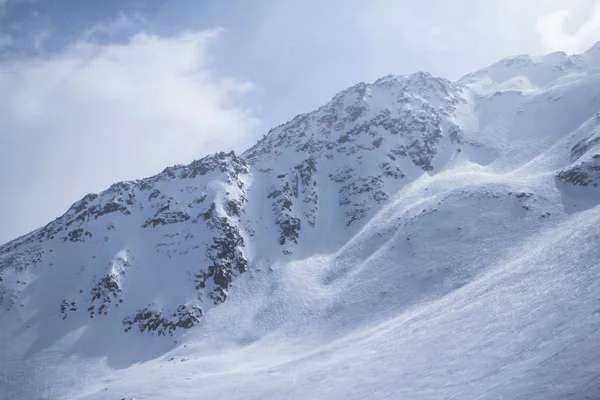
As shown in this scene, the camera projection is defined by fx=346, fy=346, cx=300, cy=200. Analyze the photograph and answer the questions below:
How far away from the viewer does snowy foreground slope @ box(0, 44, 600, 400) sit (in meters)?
22.2

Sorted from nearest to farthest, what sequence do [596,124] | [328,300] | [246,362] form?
[246,362], [328,300], [596,124]

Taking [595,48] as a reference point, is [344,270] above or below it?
below

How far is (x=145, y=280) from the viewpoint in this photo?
59094mm

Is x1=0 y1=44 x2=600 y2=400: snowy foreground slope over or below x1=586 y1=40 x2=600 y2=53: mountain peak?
below

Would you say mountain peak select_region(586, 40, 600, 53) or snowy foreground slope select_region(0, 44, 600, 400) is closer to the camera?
snowy foreground slope select_region(0, 44, 600, 400)

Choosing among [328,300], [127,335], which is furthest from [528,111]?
[127,335]

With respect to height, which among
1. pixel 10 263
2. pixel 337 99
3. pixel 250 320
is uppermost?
pixel 337 99

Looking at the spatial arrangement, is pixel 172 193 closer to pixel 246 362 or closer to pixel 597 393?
pixel 246 362

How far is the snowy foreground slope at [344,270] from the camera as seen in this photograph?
72.7 feet

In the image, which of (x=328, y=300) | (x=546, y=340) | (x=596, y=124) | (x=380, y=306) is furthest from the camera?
(x=596, y=124)

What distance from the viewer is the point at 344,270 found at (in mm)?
56688

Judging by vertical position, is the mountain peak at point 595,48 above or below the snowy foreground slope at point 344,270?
above

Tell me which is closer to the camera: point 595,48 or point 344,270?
point 344,270

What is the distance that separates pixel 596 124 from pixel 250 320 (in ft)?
254
